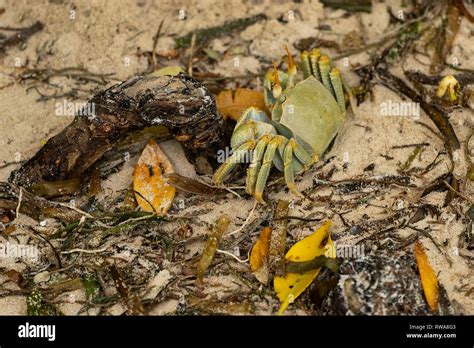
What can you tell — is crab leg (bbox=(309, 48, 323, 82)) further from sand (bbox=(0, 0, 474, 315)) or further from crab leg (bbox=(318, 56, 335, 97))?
sand (bbox=(0, 0, 474, 315))

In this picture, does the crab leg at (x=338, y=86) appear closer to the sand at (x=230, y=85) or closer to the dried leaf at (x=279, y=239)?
the sand at (x=230, y=85)

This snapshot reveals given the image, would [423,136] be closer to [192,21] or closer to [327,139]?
[327,139]

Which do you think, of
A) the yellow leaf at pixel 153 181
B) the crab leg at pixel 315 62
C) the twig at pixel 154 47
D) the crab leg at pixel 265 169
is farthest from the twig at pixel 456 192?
the twig at pixel 154 47

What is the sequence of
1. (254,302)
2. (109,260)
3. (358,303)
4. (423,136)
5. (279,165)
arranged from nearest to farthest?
1. (358,303)
2. (254,302)
3. (109,260)
4. (279,165)
5. (423,136)

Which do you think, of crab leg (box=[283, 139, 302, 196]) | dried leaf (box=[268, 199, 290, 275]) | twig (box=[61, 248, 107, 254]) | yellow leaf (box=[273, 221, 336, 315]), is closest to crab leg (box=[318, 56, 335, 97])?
crab leg (box=[283, 139, 302, 196])
